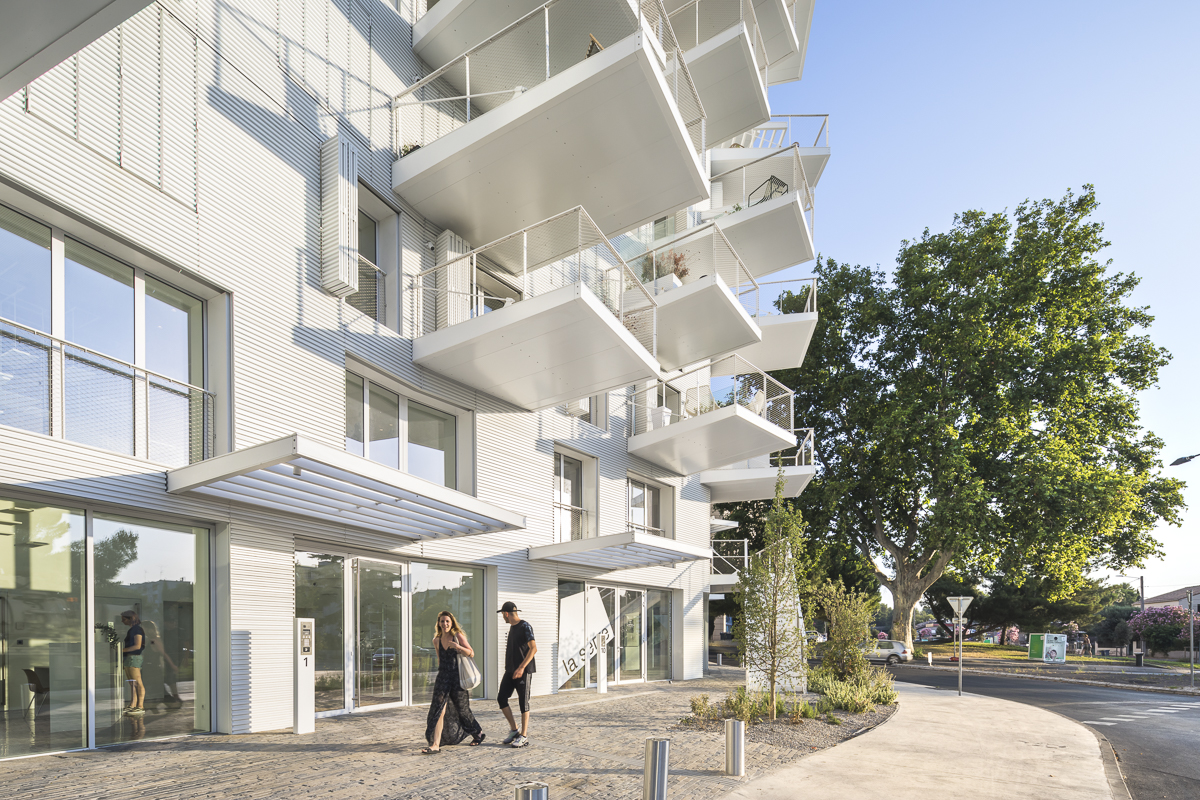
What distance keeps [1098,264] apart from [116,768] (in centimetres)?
3370

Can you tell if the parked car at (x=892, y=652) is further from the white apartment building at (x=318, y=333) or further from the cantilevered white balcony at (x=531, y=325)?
the cantilevered white balcony at (x=531, y=325)

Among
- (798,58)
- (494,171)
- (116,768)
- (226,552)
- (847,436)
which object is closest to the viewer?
(116,768)

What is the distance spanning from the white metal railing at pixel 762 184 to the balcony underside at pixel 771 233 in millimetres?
290

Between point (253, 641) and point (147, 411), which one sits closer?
point (147, 411)

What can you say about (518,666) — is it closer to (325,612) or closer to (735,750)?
(735,750)

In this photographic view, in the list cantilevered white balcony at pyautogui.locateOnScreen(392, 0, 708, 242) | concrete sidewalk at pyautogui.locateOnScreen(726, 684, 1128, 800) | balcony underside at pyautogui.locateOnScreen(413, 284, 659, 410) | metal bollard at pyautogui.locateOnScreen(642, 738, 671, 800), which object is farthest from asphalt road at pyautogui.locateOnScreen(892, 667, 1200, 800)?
cantilevered white balcony at pyautogui.locateOnScreen(392, 0, 708, 242)

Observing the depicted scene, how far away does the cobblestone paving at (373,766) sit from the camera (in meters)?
6.28

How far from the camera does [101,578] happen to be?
7.82 metres

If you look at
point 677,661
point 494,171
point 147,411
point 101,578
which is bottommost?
point 677,661

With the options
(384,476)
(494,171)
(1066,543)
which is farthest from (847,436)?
(384,476)

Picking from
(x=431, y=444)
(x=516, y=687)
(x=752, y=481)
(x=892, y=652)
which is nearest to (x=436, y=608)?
(x=431, y=444)

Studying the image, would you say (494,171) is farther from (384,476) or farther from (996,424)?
(996,424)

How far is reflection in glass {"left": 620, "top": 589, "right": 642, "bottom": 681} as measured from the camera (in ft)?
64.4

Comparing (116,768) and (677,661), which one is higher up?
(116,768)
